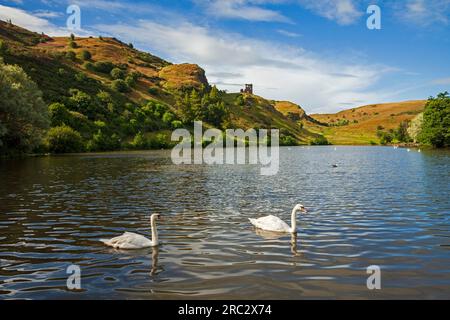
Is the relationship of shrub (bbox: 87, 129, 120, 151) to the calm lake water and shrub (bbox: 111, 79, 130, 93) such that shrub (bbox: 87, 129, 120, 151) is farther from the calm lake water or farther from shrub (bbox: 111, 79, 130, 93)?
the calm lake water

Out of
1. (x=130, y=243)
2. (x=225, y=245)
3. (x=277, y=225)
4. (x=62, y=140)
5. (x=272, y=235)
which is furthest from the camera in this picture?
(x=62, y=140)

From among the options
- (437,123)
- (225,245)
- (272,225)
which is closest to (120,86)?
(437,123)

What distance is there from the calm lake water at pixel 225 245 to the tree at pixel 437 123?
95594mm

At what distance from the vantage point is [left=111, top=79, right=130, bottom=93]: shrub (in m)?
185

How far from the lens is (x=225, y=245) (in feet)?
55.2

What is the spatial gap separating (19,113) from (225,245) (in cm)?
6359

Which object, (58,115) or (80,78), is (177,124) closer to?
(80,78)

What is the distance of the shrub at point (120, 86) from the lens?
185100mm

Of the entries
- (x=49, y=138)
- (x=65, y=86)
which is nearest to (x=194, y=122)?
(x=65, y=86)

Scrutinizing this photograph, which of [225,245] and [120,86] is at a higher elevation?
[120,86]

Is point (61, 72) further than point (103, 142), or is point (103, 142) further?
point (61, 72)

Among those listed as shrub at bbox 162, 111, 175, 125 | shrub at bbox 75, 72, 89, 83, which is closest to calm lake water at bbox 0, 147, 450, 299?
shrub at bbox 162, 111, 175, 125

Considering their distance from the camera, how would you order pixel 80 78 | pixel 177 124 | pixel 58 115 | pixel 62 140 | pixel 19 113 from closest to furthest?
pixel 19 113 < pixel 62 140 < pixel 58 115 < pixel 80 78 < pixel 177 124
